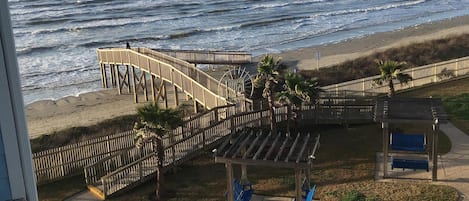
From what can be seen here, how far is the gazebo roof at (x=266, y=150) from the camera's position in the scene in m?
12.6

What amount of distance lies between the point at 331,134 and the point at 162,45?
107 ft

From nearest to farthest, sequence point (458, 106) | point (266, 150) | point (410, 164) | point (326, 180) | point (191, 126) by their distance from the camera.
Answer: point (266, 150), point (410, 164), point (326, 180), point (191, 126), point (458, 106)

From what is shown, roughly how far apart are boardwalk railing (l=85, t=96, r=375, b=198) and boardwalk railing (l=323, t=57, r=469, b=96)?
6.57ft

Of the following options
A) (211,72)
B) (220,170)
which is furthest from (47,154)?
(211,72)

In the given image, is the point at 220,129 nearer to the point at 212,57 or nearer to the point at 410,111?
the point at 410,111

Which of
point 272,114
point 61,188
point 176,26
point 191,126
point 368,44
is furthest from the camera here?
point 176,26

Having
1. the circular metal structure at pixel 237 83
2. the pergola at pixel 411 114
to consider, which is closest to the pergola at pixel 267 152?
the pergola at pixel 411 114

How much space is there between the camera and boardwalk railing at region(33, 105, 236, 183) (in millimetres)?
17062

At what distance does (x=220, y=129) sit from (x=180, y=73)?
5.70 metres

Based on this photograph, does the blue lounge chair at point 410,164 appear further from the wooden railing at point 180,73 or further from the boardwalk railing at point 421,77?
the boardwalk railing at point 421,77

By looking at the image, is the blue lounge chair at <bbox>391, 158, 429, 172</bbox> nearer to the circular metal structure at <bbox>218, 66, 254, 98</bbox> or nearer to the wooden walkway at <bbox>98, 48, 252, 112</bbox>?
the wooden walkway at <bbox>98, 48, 252, 112</bbox>

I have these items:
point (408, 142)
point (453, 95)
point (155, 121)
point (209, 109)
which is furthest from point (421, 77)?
point (155, 121)

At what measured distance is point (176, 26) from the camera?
59.8 metres

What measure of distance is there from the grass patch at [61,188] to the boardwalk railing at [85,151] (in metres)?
0.28
